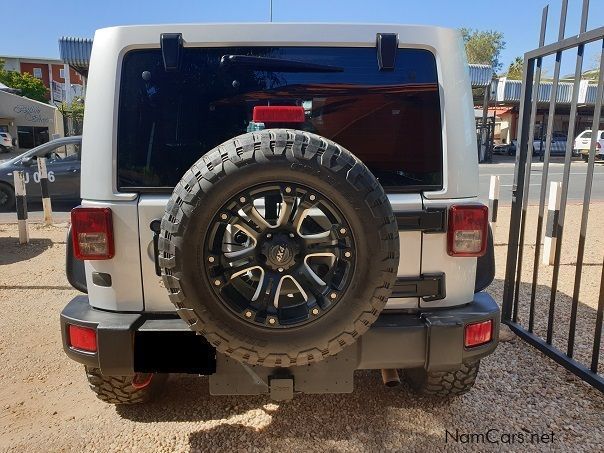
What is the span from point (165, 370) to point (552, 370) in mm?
2807

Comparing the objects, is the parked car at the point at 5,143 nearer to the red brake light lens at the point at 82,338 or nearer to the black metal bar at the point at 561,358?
the red brake light lens at the point at 82,338

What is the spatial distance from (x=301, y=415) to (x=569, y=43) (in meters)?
3.09

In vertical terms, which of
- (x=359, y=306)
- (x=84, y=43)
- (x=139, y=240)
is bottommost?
(x=359, y=306)

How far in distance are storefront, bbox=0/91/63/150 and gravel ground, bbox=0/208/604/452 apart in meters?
36.7

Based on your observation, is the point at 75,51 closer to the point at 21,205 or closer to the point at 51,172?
the point at 51,172

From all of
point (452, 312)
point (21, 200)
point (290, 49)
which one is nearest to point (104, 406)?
point (452, 312)

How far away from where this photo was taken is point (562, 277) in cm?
592

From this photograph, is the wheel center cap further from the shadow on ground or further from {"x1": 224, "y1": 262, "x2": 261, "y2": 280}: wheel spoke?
the shadow on ground

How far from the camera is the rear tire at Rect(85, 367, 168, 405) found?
266 cm

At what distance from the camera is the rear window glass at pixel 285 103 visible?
7.63 feet

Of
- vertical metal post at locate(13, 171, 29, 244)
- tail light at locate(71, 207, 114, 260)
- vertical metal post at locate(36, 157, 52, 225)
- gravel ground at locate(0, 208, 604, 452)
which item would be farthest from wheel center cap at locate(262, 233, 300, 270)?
vertical metal post at locate(36, 157, 52, 225)

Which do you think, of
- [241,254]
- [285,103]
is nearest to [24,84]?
[285,103]

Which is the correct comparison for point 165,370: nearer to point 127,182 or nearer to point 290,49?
point 127,182

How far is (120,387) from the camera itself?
2717mm
